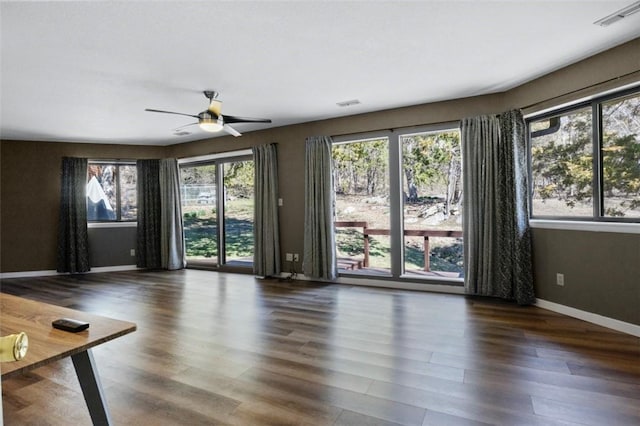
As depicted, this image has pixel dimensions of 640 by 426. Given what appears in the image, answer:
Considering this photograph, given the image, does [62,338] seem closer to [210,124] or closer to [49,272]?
[210,124]

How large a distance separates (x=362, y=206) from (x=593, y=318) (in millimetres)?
2926

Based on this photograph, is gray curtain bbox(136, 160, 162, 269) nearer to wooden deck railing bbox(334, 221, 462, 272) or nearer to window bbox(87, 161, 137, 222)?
window bbox(87, 161, 137, 222)

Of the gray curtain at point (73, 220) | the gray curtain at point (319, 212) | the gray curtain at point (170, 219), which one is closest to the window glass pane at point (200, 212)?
the gray curtain at point (170, 219)

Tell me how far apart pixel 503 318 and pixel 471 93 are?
2622 millimetres

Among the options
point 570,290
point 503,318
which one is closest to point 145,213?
point 503,318

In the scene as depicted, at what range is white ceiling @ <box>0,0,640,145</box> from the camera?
2355mm

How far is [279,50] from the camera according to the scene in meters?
2.92

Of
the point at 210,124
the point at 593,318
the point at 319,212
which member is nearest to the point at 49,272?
the point at 210,124

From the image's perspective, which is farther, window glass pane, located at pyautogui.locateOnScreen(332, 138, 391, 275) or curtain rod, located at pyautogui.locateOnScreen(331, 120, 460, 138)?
window glass pane, located at pyautogui.locateOnScreen(332, 138, 391, 275)

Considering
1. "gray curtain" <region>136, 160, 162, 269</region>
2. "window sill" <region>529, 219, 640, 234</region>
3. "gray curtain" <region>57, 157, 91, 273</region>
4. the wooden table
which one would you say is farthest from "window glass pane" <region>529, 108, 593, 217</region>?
"gray curtain" <region>57, 157, 91, 273</region>

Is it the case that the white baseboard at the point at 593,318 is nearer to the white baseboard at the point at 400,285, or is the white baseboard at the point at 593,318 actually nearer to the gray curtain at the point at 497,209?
the gray curtain at the point at 497,209

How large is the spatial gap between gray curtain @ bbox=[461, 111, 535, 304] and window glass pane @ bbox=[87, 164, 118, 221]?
21.1 ft

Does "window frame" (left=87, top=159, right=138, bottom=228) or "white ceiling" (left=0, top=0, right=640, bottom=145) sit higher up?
"white ceiling" (left=0, top=0, right=640, bottom=145)

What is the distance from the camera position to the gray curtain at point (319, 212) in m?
5.07
